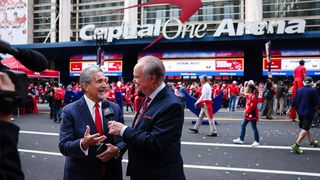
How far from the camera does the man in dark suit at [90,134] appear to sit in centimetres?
290

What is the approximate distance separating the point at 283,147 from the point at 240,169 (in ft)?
9.32

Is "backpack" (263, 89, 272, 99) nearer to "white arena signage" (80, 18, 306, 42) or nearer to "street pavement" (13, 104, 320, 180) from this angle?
"street pavement" (13, 104, 320, 180)

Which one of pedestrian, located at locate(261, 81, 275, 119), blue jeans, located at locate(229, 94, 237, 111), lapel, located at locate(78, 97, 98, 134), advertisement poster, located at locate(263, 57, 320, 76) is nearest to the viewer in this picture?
lapel, located at locate(78, 97, 98, 134)

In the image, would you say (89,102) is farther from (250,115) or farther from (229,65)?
(229,65)

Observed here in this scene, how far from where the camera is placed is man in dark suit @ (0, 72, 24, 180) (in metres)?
1.30

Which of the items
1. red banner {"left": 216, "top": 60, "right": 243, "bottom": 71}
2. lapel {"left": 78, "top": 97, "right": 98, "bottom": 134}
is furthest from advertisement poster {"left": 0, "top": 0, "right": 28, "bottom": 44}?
lapel {"left": 78, "top": 97, "right": 98, "bottom": 134}

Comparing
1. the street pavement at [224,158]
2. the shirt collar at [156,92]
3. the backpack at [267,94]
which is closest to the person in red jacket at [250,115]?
the street pavement at [224,158]

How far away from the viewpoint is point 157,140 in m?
2.50

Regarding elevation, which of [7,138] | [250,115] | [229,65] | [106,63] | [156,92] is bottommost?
[250,115]

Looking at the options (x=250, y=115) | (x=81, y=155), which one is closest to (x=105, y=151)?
(x=81, y=155)

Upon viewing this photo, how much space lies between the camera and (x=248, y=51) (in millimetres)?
33656

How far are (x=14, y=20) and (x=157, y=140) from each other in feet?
214

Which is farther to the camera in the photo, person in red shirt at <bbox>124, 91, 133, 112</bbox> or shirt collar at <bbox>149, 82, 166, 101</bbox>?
person in red shirt at <bbox>124, 91, 133, 112</bbox>

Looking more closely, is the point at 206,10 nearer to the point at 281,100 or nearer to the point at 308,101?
the point at 281,100
